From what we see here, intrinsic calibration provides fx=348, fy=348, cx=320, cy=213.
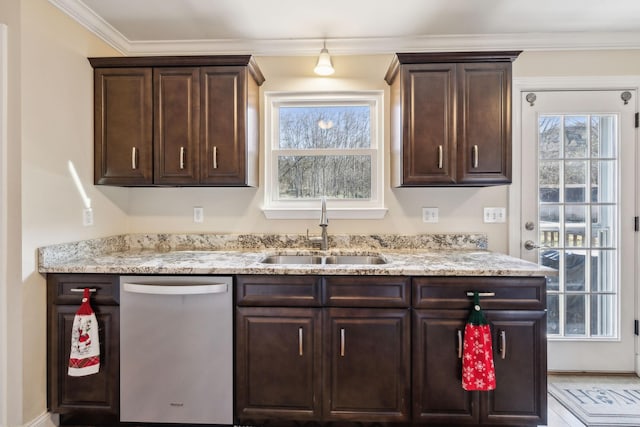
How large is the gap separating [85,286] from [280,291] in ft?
3.53

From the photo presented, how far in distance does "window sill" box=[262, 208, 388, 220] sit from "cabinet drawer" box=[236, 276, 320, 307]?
85 centimetres

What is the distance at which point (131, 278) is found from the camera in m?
1.90

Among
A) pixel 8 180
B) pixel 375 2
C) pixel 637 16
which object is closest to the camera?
pixel 8 180

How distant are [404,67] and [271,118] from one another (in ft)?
3.47

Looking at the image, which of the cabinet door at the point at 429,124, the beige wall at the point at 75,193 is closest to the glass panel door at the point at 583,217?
the beige wall at the point at 75,193

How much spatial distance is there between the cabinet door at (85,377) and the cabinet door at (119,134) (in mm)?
886

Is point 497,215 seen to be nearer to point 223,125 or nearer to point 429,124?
point 429,124

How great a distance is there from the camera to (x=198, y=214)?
2717 millimetres

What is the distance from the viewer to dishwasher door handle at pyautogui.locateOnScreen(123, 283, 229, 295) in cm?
184

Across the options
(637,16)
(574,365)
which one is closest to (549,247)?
(574,365)

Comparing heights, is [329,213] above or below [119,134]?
below

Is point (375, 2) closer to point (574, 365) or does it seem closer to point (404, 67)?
point (404, 67)

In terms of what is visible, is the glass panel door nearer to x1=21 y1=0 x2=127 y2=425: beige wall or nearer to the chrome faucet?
the chrome faucet

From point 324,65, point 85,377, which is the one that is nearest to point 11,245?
point 85,377
